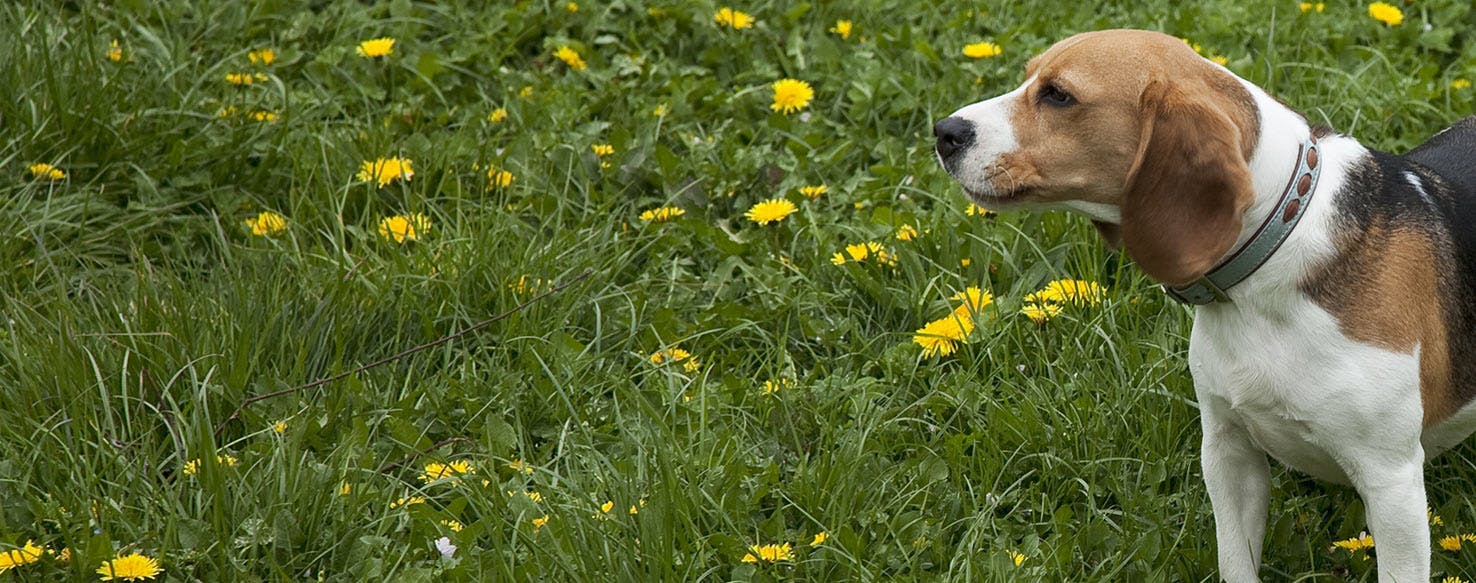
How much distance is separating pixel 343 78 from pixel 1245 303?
349cm

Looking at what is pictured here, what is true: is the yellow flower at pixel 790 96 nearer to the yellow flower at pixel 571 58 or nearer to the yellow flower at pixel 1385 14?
the yellow flower at pixel 571 58

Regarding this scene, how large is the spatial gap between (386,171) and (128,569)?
1894 mm

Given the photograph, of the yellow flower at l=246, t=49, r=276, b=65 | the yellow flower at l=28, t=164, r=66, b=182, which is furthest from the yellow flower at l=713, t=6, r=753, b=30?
the yellow flower at l=28, t=164, r=66, b=182

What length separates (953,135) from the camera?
10.6 feet

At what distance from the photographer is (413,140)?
5156 millimetres

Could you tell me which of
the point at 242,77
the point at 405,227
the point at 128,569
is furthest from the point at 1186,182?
the point at 242,77

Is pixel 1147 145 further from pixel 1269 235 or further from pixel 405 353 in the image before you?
pixel 405 353

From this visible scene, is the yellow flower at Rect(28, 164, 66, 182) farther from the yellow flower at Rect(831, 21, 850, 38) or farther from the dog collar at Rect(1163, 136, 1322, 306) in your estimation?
the dog collar at Rect(1163, 136, 1322, 306)

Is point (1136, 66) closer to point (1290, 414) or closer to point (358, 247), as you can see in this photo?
point (1290, 414)

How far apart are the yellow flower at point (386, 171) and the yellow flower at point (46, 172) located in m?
0.85

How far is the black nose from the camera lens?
3.24 m

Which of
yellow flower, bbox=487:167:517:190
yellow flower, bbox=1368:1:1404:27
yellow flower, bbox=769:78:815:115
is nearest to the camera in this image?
yellow flower, bbox=487:167:517:190

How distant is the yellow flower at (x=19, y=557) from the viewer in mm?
3270

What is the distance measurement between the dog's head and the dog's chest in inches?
9.1
